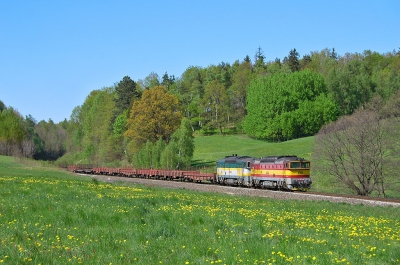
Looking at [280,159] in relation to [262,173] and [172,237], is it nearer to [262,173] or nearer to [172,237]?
[262,173]

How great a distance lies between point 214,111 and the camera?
431 feet

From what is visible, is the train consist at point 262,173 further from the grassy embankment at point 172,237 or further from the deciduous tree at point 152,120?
the grassy embankment at point 172,237

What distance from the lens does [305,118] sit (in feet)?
336

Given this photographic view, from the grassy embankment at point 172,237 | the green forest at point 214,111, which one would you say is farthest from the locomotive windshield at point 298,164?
the green forest at point 214,111

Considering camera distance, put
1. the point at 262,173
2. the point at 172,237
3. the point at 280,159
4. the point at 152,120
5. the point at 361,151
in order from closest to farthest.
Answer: the point at 172,237
the point at 361,151
the point at 280,159
the point at 262,173
the point at 152,120

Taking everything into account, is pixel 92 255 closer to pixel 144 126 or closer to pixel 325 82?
pixel 144 126

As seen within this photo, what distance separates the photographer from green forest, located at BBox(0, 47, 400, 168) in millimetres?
84188

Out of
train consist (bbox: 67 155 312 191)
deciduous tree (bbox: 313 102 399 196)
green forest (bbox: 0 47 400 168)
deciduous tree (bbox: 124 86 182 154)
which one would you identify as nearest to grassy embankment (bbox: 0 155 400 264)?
train consist (bbox: 67 155 312 191)

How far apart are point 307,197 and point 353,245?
22.6 meters

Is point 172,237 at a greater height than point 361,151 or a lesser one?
lesser

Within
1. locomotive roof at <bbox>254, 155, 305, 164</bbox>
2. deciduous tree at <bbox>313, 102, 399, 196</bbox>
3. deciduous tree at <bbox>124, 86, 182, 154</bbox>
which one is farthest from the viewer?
deciduous tree at <bbox>124, 86, 182, 154</bbox>

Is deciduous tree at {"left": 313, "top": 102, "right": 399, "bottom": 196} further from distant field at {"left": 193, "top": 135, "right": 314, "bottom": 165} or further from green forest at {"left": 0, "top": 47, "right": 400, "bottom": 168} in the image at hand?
green forest at {"left": 0, "top": 47, "right": 400, "bottom": 168}

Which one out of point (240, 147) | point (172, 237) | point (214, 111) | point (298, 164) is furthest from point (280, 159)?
point (214, 111)

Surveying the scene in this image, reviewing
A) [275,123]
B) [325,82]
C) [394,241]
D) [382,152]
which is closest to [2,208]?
[394,241]
